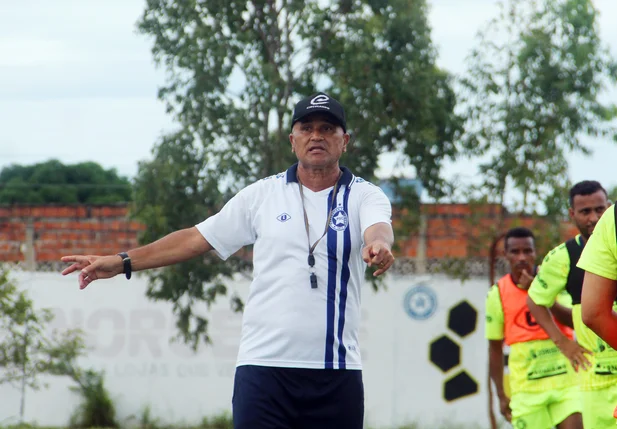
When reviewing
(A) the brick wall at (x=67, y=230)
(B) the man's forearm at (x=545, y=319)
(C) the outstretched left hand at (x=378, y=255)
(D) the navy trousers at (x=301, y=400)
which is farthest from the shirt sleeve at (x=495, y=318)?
(A) the brick wall at (x=67, y=230)

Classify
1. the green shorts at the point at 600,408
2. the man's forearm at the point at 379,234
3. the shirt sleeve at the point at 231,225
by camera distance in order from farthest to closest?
the green shorts at the point at 600,408
the shirt sleeve at the point at 231,225
the man's forearm at the point at 379,234

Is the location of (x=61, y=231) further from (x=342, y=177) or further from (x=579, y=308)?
(x=342, y=177)

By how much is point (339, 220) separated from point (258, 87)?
24.4 feet

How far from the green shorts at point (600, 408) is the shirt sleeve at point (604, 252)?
222cm

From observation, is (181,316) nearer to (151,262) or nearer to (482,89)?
(482,89)

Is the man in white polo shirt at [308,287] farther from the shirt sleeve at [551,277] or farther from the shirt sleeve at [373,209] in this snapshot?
the shirt sleeve at [551,277]

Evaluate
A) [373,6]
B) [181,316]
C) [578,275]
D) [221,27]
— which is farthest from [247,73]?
[578,275]

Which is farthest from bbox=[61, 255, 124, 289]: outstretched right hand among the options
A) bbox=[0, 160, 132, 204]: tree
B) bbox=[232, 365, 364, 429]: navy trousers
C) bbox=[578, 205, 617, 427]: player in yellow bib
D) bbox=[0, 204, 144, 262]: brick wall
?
bbox=[0, 160, 132, 204]: tree

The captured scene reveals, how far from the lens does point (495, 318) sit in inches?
392

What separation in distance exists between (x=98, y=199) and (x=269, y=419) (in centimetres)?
1567

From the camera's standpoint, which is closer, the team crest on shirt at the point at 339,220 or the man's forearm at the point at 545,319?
the team crest on shirt at the point at 339,220

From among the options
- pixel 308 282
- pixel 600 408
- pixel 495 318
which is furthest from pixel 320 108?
pixel 495 318

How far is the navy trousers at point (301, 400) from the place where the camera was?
5.27 metres

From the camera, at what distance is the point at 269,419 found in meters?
5.27
